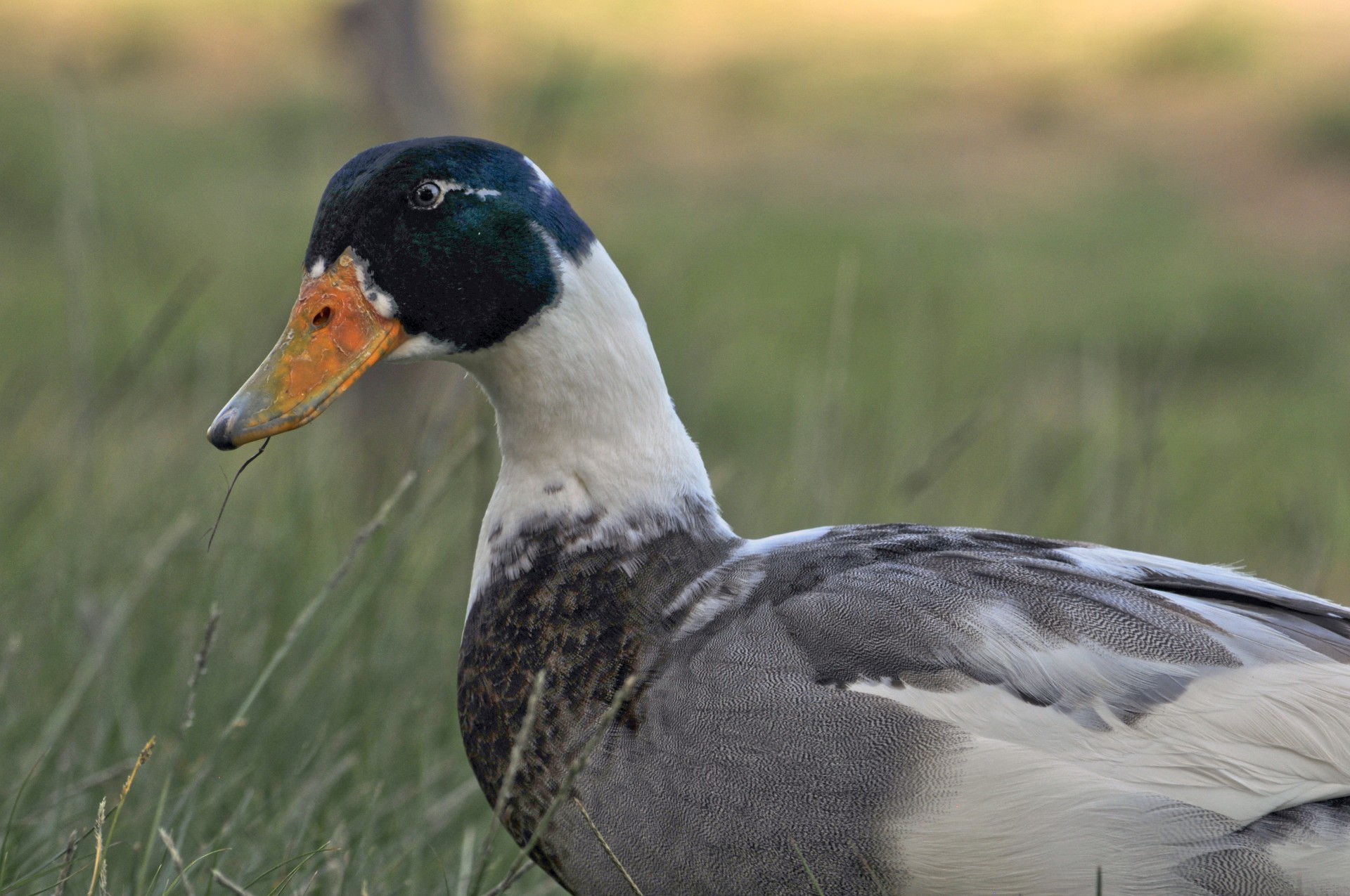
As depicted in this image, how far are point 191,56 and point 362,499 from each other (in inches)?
363

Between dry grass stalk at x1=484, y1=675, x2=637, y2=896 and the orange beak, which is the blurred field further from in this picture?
dry grass stalk at x1=484, y1=675, x2=637, y2=896

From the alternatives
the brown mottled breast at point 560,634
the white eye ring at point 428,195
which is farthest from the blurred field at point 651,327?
the white eye ring at point 428,195

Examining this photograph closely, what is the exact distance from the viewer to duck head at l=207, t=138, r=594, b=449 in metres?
1.75

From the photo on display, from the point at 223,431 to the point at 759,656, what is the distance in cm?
66

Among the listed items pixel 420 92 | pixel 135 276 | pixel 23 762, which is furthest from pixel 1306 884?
pixel 135 276

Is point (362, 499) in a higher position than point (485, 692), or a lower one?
lower

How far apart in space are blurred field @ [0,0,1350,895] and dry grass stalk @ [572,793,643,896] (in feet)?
1.26

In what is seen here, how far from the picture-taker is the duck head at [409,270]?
69.1 inches

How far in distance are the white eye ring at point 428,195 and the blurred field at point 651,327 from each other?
60cm

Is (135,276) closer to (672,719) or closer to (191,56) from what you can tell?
(191,56)

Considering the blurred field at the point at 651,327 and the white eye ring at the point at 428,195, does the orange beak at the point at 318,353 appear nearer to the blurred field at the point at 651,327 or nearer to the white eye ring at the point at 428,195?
the white eye ring at the point at 428,195

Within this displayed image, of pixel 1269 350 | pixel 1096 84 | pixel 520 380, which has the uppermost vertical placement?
pixel 520 380

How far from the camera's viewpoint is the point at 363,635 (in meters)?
2.53

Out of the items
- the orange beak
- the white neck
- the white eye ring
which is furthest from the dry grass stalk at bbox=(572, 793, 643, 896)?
the white eye ring
